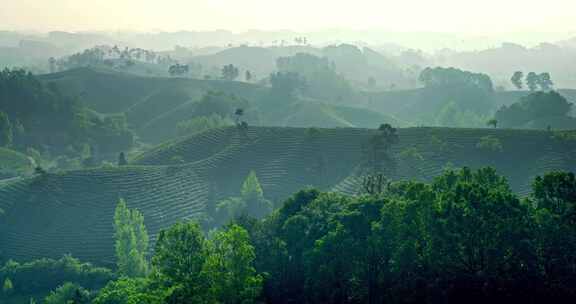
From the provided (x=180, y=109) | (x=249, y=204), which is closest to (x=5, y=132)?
(x=180, y=109)

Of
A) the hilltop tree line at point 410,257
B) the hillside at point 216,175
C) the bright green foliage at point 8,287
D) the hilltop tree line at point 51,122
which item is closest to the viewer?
the hilltop tree line at point 410,257

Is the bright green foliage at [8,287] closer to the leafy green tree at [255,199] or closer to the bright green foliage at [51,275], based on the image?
the bright green foliage at [51,275]

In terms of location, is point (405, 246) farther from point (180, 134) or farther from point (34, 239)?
point (180, 134)

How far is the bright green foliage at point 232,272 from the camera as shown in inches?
1249

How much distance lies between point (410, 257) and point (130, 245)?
40.4 meters

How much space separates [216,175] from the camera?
96.7m

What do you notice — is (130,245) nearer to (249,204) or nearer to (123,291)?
(123,291)

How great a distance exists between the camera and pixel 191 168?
97.2 m

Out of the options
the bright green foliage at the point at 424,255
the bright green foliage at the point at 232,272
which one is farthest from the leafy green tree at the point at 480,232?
the bright green foliage at the point at 232,272

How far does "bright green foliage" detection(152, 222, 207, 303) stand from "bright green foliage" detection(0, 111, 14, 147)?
112819 mm

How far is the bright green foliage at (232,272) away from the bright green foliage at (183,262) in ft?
2.30

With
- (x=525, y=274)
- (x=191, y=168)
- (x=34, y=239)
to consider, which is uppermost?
(x=525, y=274)

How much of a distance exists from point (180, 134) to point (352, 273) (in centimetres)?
11772

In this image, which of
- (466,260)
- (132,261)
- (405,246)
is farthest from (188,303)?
(132,261)
